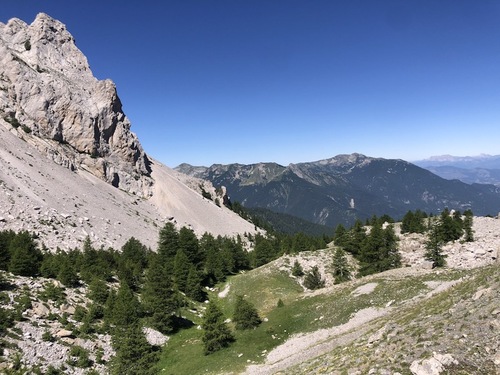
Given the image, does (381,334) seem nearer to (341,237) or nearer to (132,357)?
(132,357)

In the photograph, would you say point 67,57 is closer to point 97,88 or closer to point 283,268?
point 97,88

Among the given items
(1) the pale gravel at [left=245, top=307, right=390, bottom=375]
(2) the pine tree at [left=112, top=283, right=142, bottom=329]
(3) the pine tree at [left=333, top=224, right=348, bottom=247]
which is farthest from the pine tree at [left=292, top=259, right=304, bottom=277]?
(2) the pine tree at [left=112, top=283, right=142, bottom=329]

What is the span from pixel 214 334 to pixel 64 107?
15184 centimetres

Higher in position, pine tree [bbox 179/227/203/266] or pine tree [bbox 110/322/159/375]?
pine tree [bbox 179/227/203/266]

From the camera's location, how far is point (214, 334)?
40.9 meters

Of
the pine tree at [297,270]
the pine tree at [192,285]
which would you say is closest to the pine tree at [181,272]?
the pine tree at [192,285]

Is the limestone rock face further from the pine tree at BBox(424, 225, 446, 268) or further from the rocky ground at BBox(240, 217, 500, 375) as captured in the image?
the rocky ground at BBox(240, 217, 500, 375)

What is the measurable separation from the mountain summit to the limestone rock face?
0.46 m

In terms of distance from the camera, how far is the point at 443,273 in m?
48.7

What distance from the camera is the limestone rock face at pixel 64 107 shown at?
479 feet

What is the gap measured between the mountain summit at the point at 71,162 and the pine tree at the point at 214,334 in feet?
186

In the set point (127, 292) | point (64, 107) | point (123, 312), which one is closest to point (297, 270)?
point (127, 292)

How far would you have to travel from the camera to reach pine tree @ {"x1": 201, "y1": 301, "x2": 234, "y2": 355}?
40.7 metres

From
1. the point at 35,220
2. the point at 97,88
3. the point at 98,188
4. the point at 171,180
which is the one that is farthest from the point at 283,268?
the point at 97,88
